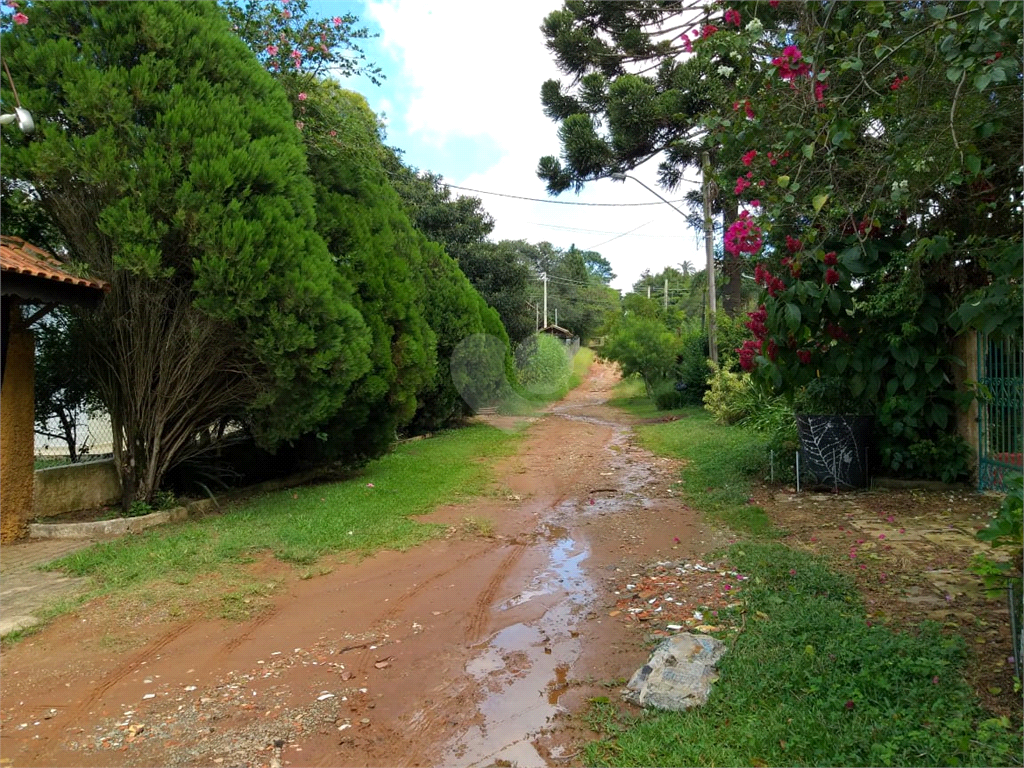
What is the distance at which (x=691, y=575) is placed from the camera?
5.03 meters

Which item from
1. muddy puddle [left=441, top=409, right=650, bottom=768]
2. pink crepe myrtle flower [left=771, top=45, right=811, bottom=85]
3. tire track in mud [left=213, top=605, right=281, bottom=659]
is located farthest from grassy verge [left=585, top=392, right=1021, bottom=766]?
pink crepe myrtle flower [left=771, top=45, right=811, bottom=85]

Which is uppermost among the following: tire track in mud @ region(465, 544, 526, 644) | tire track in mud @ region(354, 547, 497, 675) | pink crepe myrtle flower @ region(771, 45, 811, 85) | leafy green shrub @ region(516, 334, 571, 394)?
pink crepe myrtle flower @ region(771, 45, 811, 85)

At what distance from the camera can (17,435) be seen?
653 cm

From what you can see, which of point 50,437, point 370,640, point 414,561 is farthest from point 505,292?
point 370,640

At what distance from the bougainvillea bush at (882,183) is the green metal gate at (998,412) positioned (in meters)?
0.23

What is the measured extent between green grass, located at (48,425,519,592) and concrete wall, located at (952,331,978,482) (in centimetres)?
534

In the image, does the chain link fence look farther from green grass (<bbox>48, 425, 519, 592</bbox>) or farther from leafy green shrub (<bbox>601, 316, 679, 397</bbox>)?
leafy green shrub (<bbox>601, 316, 679, 397</bbox>)

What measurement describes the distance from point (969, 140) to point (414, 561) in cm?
473

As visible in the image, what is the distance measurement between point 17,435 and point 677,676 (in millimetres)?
6520

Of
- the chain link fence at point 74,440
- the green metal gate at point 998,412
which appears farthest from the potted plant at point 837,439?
the chain link fence at point 74,440

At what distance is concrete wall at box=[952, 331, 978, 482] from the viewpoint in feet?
21.9

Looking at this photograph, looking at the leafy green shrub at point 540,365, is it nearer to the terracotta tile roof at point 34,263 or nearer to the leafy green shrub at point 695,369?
the leafy green shrub at point 695,369

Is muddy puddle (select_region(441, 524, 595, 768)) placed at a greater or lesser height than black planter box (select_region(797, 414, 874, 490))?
lesser

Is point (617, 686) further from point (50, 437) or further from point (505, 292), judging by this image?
point (505, 292)
